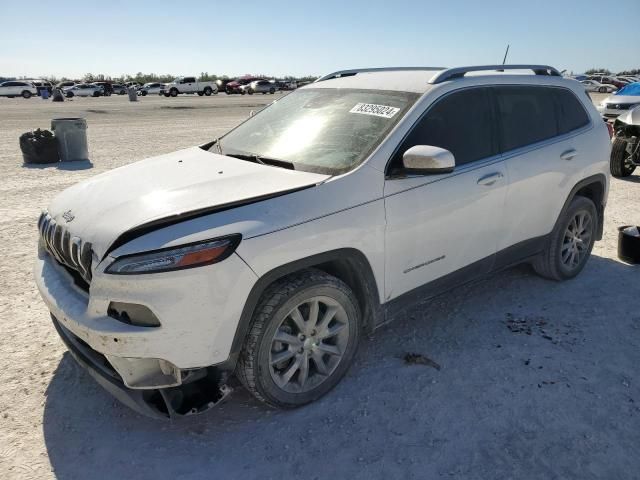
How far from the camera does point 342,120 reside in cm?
342

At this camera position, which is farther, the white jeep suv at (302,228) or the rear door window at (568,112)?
the rear door window at (568,112)

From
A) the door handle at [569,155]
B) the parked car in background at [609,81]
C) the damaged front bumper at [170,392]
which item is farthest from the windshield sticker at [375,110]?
the parked car in background at [609,81]

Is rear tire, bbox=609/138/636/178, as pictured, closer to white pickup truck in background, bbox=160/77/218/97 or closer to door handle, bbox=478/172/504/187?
door handle, bbox=478/172/504/187

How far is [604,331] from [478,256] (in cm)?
112

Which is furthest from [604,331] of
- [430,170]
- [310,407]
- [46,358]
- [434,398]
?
[46,358]

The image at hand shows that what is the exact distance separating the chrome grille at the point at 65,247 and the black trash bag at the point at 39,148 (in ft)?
27.9

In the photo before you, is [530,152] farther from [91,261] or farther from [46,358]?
[46,358]

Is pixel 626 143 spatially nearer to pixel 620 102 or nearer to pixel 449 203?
pixel 449 203

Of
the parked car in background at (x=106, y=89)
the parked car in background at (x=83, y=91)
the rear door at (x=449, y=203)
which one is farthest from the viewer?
the parked car in background at (x=106, y=89)

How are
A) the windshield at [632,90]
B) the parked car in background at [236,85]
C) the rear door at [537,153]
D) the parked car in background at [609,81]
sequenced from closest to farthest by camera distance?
the rear door at [537,153] < the windshield at [632,90] < the parked car in background at [609,81] < the parked car in background at [236,85]

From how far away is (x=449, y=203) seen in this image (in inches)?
130

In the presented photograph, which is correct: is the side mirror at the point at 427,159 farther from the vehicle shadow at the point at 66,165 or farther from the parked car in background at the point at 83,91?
the parked car in background at the point at 83,91

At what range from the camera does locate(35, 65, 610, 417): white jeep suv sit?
95.3 inches

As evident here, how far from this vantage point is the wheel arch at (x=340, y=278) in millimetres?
2561
